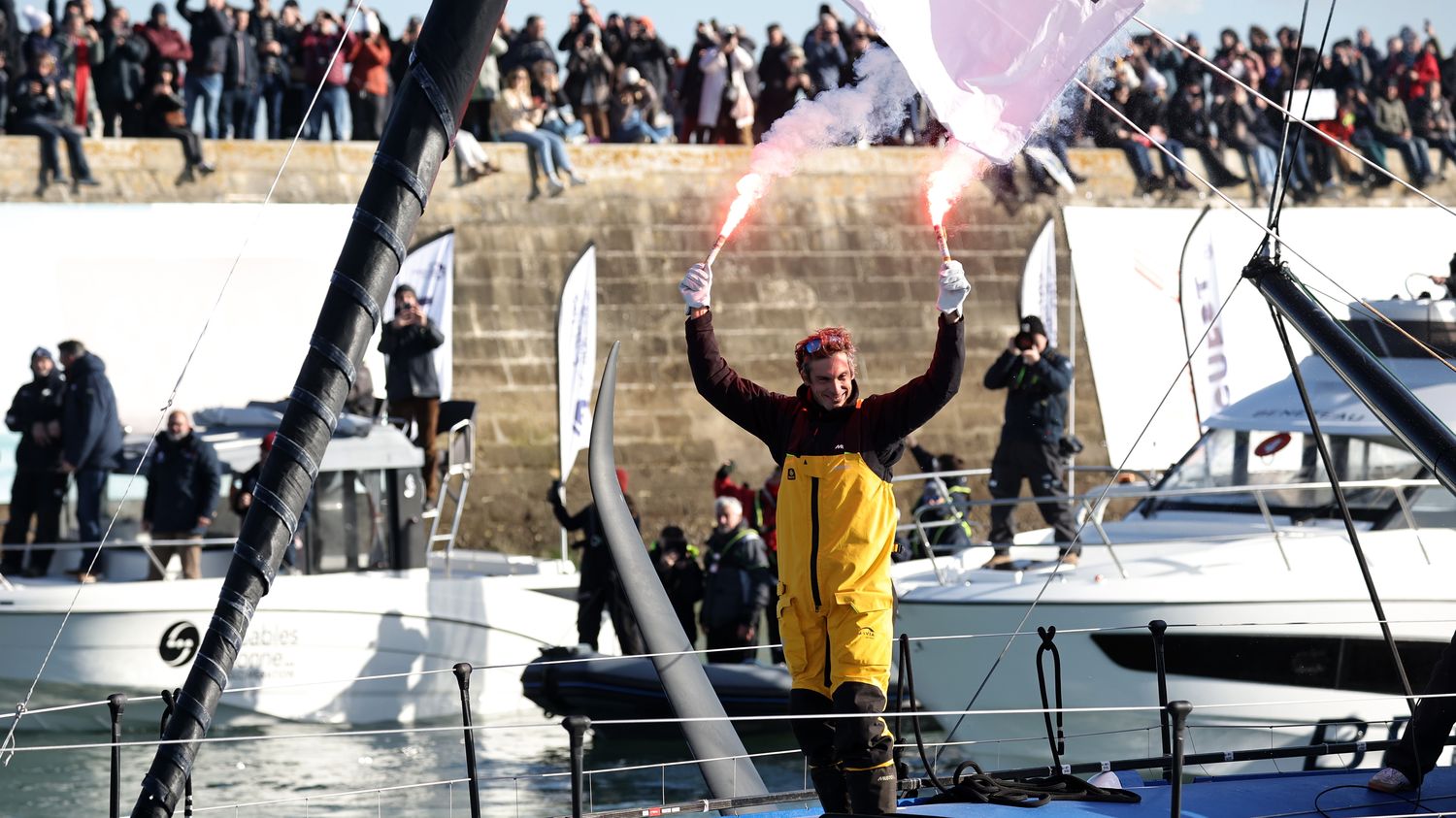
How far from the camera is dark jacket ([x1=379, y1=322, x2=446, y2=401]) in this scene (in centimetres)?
1477

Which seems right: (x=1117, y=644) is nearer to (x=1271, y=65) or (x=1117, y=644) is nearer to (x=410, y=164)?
(x=410, y=164)

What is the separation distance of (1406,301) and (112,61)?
1333cm

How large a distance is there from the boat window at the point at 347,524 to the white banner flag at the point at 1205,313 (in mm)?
6415

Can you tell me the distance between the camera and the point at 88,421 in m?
13.7

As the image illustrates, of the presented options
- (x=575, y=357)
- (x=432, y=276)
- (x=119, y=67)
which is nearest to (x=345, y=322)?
(x=575, y=357)

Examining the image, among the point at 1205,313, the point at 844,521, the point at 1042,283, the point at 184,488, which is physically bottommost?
the point at 184,488

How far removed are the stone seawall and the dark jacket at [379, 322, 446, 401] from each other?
6.04 metres

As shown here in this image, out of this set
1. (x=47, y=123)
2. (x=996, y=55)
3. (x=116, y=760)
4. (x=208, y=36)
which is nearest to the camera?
(x=116, y=760)

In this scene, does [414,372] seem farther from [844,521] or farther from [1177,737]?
[1177,737]

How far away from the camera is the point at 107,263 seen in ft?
64.9

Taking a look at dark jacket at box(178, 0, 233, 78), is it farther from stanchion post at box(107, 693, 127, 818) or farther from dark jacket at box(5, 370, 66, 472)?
stanchion post at box(107, 693, 127, 818)

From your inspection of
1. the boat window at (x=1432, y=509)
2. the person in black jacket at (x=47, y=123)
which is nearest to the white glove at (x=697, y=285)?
the boat window at (x=1432, y=509)

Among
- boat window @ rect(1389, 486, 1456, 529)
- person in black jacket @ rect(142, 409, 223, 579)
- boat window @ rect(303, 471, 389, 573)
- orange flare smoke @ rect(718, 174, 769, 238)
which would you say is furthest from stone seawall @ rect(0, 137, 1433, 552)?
orange flare smoke @ rect(718, 174, 769, 238)

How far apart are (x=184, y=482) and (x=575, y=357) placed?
3.30 m
